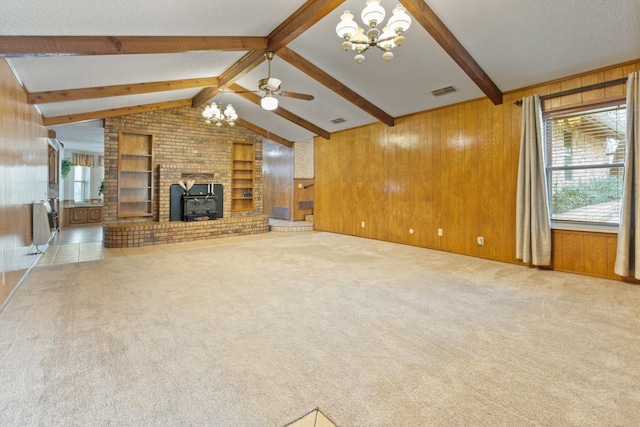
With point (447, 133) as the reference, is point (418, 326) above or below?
below

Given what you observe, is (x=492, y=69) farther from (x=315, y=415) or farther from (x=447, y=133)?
(x=315, y=415)

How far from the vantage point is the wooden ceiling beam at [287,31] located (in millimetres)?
3509

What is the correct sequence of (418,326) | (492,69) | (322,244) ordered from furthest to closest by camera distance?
1. (322,244)
2. (492,69)
3. (418,326)

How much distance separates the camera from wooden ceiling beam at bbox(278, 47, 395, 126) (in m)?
4.85

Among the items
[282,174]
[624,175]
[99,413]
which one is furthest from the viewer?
[282,174]

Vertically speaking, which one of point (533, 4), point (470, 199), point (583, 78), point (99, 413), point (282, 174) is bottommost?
point (99, 413)

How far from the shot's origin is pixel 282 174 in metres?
10.1

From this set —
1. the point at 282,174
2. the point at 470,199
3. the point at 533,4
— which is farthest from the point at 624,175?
the point at 282,174

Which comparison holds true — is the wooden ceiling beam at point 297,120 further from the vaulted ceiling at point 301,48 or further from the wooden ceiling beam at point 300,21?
the wooden ceiling beam at point 300,21

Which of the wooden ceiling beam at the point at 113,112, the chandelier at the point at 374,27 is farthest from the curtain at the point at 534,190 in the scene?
the wooden ceiling beam at the point at 113,112

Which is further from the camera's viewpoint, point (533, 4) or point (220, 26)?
point (220, 26)

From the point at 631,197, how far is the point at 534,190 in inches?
38.7

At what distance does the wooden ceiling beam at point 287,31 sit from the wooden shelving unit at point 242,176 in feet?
9.57

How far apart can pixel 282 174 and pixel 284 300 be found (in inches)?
285
